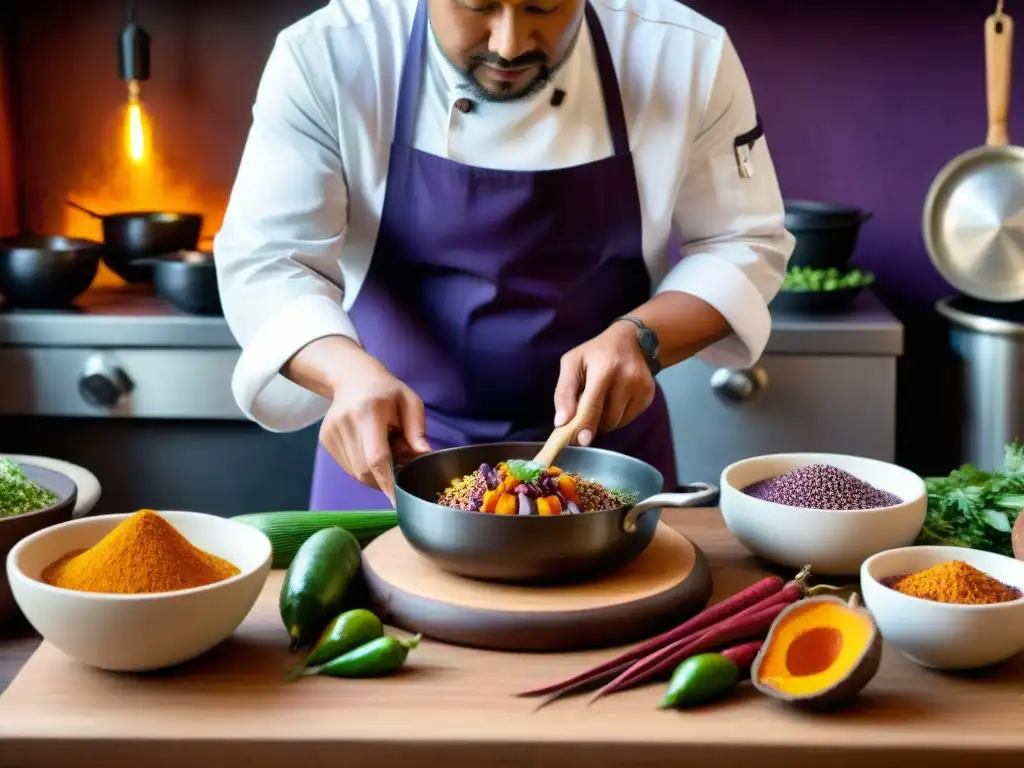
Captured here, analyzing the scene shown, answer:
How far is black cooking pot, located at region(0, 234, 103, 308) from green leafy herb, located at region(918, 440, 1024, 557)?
6.18 feet

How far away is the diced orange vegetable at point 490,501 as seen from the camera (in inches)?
48.7

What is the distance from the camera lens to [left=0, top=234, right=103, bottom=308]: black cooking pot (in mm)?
2631

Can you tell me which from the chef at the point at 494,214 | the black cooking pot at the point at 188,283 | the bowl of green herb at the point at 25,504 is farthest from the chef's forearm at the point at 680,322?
the black cooking pot at the point at 188,283

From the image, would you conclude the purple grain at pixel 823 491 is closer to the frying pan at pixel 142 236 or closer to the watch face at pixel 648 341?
the watch face at pixel 648 341

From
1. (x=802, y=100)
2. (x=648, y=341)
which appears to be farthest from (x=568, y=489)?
(x=802, y=100)

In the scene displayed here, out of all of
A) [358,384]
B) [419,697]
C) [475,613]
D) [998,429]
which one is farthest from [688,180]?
[998,429]

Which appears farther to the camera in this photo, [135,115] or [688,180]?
[135,115]

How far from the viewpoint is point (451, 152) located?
5.69ft

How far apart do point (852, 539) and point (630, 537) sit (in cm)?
24

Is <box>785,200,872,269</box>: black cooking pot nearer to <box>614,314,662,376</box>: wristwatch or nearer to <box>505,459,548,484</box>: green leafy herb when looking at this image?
<box>614,314,662,376</box>: wristwatch

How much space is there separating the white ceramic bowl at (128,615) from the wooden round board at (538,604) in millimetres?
148

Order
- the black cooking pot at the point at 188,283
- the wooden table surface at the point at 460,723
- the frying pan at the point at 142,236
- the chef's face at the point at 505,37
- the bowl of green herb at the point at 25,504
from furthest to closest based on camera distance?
1. the frying pan at the point at 142,236
2. the black cooking pot at the point at 188,283
3. the chef's face at the point at 505,37
4. the bowl of green herb at the point at 25,504
5. the wooden table surface at the point at 460,723

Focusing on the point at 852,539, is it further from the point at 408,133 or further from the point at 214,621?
the point at 408,133

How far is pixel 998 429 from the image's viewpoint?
2.67 m
